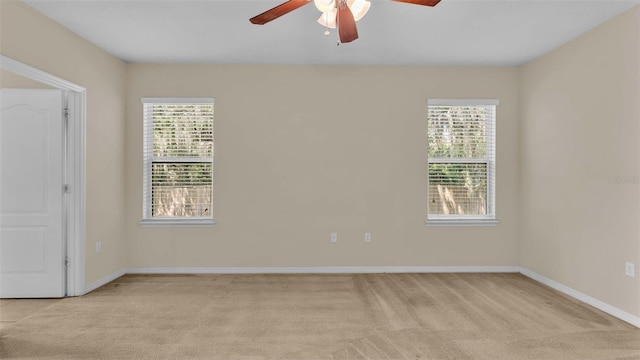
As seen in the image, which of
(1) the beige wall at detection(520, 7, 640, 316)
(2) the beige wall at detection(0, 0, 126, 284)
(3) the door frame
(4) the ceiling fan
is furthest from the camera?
(3) the door frame

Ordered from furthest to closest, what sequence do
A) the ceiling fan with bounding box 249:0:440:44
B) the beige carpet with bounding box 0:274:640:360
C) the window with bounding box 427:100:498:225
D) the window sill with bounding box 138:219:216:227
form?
the window with bounding box 427:100:498:225 < the window sill with bounding box 138:219:216:227 < the beige carpet with bounding box 0:274:640:360 < the ceiling fan with bounding box 249:0:440:44

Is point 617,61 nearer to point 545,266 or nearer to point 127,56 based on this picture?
point 545,266

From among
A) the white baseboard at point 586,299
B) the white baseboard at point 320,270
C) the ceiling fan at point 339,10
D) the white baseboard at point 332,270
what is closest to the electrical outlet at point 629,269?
the white baseboard at point 586,299

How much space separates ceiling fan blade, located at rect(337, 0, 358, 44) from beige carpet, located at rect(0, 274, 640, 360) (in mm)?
2164

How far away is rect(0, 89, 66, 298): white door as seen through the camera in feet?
12.0

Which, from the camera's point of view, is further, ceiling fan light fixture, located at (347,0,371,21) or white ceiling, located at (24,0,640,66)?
white ceiling, located at (24,0,640,66)

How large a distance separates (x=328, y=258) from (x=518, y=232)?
2.56m

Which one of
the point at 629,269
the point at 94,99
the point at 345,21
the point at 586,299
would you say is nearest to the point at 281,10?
the point at 345,21

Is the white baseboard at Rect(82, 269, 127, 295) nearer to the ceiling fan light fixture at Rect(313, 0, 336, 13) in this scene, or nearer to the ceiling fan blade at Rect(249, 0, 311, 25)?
the ceiling fan blade at Rect(249, 0, 311, 25)

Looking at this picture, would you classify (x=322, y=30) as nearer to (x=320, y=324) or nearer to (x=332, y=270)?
(x=320, y=324)

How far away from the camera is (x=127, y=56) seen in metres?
4.42

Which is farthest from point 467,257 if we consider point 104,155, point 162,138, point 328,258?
point 104,155

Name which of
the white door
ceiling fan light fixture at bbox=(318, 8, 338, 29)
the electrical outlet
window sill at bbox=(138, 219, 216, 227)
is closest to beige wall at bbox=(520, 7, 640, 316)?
the electrical outlet

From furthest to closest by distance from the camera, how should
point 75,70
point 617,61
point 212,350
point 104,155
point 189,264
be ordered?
point 189,264 < point 104,155 < point 75,70 < point 617,61 < point 212,350
